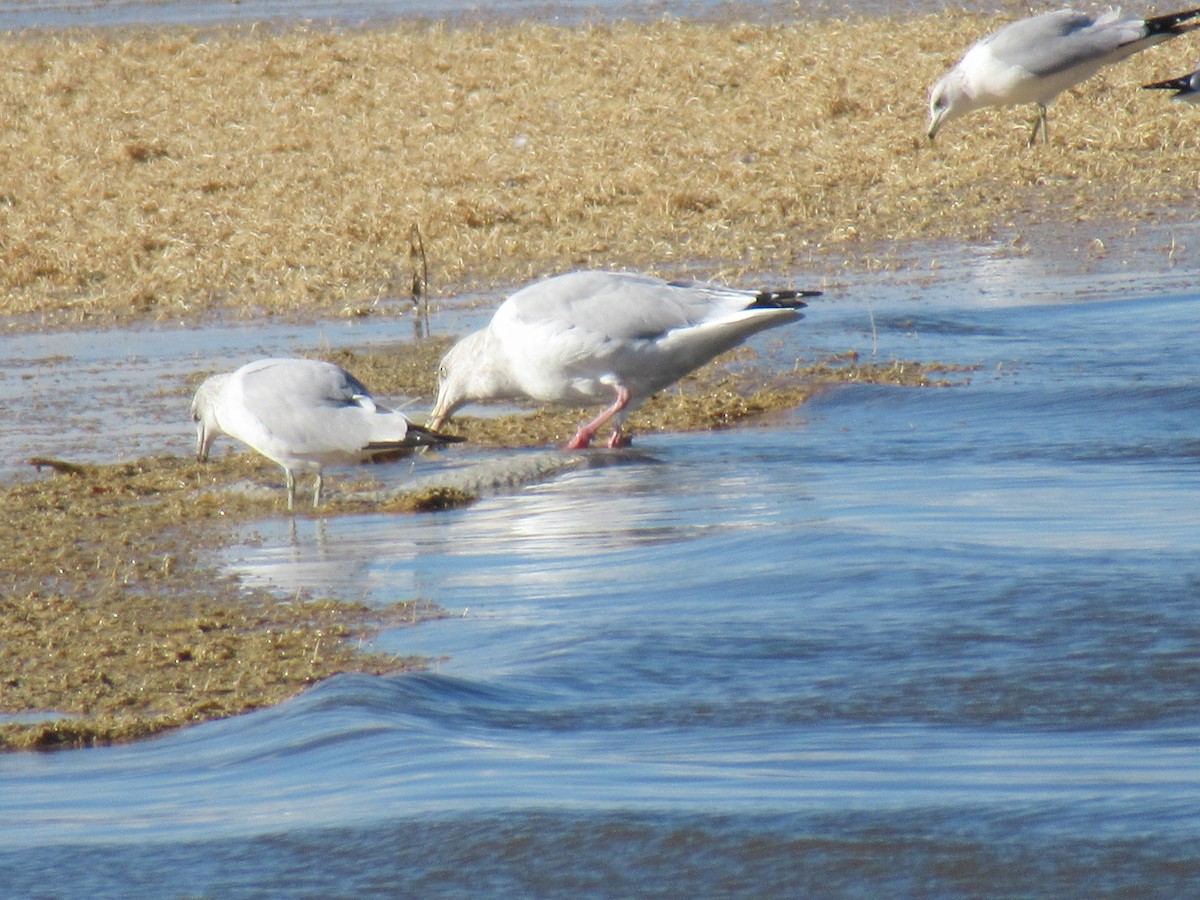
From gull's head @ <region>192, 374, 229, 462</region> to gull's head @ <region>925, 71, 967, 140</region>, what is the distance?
6923mm

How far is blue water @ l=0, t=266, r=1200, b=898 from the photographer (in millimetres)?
3438

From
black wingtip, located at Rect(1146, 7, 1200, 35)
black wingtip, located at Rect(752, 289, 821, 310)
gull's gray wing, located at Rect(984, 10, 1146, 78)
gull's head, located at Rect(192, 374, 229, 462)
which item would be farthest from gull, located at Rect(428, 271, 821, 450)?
black wingtip, located at Rect(1146, 7, 1200, 35)

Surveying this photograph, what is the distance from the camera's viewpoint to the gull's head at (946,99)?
12.8 meters

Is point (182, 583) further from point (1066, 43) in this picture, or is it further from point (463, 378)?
point (1066, 43)

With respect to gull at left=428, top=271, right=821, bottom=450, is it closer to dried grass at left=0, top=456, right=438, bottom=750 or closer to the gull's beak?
dried grass at left=0, top=456, right=438, bottom=750

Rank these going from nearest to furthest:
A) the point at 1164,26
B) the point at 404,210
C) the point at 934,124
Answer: the point at 404,210 < the point at 1164,26 < the point at 934,124

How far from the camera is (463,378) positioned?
24.6 ft

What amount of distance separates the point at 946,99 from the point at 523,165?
274 cm

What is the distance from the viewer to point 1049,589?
192 inches

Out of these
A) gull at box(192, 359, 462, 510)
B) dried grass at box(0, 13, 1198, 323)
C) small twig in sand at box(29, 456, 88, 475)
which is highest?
dried grass at box(0, 13, 1198, 323)

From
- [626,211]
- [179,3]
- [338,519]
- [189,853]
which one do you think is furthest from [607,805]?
[179,3]

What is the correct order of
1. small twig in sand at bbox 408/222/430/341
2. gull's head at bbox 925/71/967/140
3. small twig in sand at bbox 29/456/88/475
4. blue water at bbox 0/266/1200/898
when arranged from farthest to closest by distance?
gull's head at bbox 925/71/967/140 < small twig in sand at bbox 408/222/430/341 < small twig in sand at bbox 29/456/88/475 < blue water at bbox 0/266/1200/898

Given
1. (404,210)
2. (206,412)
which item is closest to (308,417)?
(206,412)

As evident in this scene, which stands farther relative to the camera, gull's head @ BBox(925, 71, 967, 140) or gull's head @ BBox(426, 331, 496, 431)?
gull's head @ BBox(925, 71, 967, 140)
